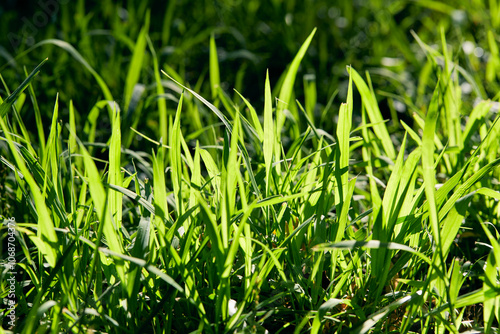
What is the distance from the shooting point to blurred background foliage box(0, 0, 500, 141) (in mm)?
1808

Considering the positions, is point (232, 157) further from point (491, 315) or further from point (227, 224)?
point (491, 315)

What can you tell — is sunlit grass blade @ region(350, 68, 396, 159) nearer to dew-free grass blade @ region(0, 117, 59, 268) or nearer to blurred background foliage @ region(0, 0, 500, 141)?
blurred background foliage @ region(0, 0, 500, 141)

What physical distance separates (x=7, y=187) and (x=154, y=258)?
1.93 ft

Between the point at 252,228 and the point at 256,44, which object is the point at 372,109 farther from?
the point at 256,44

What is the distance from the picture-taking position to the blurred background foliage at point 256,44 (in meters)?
1.81

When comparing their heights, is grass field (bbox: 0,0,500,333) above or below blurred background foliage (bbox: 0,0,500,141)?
below

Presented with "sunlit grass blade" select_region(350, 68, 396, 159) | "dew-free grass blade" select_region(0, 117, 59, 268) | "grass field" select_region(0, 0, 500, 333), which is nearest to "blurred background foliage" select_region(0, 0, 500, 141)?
"grass field" select_region(0, 0, 500, 333)

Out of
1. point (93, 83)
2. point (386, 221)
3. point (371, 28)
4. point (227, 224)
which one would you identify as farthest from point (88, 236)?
point (371, 28)

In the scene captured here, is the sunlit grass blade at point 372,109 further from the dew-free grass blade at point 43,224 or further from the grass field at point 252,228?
the dew-free grass blade at point 43,224

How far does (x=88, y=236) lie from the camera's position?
0.87 metres

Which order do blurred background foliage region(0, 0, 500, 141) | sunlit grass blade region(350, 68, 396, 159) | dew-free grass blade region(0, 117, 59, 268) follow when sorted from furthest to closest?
1. blurred background foliage region(0, 0, 500, 141)
2. sunlit grass blade region(350, 68, 396, 159)
3. dew-free grass blade region(0, 117, 59, 268)

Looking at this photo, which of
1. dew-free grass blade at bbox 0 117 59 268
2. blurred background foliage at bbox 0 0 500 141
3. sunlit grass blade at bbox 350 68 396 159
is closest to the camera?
dew-free grass blade at bbox 0 117 59 268

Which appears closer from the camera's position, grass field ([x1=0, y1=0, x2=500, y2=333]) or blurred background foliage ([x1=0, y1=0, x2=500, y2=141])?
grass field ([x1=0, y1=0, x2=500, y2=333])

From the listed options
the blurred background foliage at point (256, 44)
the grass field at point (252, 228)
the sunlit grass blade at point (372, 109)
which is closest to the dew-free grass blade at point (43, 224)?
the grass field at point (252, 228)
